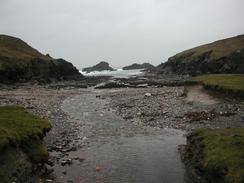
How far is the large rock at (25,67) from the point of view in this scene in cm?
9434

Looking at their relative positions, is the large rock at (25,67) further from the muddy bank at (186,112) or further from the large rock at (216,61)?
the muddy bank at (186,112)

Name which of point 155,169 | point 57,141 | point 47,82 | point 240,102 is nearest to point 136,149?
point 155,169

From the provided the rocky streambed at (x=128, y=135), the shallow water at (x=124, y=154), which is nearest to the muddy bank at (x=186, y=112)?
the rocky streambed at (x=128, y=135)

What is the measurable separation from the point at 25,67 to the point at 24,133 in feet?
282

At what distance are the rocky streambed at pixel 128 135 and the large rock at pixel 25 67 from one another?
5009 centimetres

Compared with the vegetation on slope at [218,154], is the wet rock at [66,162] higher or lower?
lower

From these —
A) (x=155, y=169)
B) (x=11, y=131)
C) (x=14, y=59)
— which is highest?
(x=14, y=59)

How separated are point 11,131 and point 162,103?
29.2 metres

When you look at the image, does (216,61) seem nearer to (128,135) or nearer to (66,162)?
(128,135)

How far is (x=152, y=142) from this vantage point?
1074 inches

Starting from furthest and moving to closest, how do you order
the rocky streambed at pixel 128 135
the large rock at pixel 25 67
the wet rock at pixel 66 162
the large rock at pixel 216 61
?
the large rock at pixel 216 61
the large rock at pixel 25 67
the wet rock at pixel 66 162
the rocky streambed at pixel 128 135

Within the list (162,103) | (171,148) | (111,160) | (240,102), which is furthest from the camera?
(162,103)

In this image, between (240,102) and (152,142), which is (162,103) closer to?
(240,102)

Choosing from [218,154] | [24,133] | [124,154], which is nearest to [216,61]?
[124,154]
